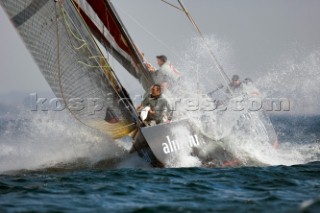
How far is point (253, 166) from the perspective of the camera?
912 centimetres

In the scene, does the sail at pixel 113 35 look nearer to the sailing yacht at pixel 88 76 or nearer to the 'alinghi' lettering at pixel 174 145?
the sailing yacht at pixel 88 76

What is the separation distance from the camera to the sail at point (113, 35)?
9609mm

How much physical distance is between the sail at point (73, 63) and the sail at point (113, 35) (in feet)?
2.34

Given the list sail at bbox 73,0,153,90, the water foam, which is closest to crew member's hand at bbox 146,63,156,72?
sail at bbox 73,0,153,90

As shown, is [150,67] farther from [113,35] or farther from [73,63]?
[73,63]

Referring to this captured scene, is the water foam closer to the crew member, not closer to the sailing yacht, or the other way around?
the sailing yacht

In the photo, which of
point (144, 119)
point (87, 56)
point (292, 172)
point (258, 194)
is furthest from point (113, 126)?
point (258, 194)

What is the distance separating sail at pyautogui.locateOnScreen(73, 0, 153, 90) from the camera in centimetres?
961

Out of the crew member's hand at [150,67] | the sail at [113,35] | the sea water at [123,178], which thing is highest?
the sail at [113,35]

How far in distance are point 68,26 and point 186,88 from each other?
105 inches

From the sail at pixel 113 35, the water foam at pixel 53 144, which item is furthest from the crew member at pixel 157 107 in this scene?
the water foam at pixel 53 144

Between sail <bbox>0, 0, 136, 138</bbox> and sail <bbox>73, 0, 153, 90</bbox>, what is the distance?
71cm

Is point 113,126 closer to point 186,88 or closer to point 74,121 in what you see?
point 74,121

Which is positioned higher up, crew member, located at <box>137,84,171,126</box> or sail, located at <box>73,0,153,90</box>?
sail, located at <box>73,0,153,90</box>
